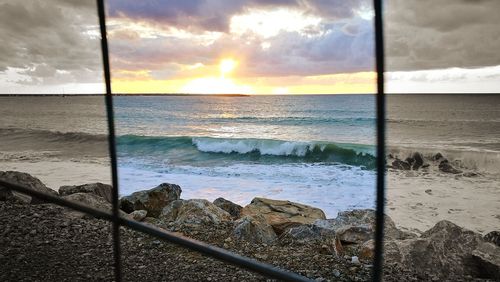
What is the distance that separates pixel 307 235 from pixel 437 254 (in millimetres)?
1595

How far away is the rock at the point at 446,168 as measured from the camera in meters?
18.5

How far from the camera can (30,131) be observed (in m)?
33.0

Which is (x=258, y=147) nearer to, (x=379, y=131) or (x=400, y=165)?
(x=400, y=165)

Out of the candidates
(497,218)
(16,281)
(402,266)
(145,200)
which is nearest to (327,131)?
(497,218)

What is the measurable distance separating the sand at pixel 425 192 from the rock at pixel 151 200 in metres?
4.60

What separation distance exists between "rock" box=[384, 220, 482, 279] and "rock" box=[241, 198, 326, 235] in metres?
2.46

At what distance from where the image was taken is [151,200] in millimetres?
8547

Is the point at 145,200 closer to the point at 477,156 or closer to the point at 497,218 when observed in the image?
the point at 497,218

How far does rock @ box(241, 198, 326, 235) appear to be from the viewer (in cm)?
716

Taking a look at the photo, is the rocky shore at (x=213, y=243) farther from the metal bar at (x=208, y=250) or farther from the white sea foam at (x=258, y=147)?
the white sea foam at (x=258, y=147)

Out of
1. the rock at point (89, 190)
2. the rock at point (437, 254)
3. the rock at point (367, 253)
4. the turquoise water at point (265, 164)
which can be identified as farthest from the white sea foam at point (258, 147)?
the rock at point (367, 253)

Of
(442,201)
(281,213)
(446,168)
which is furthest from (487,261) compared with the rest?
(446,168)

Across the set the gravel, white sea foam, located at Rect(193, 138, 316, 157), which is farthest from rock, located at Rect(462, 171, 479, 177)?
the gravel

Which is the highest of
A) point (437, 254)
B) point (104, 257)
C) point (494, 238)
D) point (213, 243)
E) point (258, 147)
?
point (104, 257)
